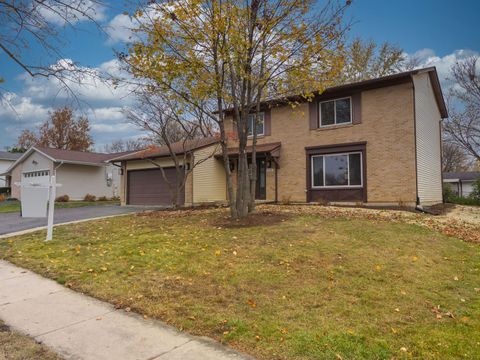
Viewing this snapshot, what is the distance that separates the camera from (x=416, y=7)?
514 inches

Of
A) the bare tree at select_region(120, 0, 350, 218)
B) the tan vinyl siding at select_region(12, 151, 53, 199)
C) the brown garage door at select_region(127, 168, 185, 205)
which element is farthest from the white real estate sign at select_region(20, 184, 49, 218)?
the tan vinyl siding at select_region(12, 151, 53, 199)

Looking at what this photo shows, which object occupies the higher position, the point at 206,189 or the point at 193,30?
the point at 193,30

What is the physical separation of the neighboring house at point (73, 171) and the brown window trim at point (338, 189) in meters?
17.4

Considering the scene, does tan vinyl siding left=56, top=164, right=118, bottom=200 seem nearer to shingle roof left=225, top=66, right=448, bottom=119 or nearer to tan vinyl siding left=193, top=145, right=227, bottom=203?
tan vinyl siding left=193, top=145, right=227, bottom=203

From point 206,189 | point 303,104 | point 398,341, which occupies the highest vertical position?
point 303,104

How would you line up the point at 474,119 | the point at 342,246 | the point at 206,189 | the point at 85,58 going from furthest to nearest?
1. the point at 474,119
2. the point at 206,189
3. the point at 342,246
4. the point at 85,58

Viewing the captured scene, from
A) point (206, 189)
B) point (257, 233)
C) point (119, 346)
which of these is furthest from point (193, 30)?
point (206, 189)

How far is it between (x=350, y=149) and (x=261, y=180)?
498 cm

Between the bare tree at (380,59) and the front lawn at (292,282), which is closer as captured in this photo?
the front lawn at (292,282)

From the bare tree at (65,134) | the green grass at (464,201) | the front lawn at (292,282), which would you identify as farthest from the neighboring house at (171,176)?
the bare tree at (65,134)

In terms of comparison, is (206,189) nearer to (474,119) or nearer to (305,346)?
(305,346)

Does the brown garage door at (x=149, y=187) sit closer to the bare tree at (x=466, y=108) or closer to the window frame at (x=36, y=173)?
the window frame at (x=36, y=173)

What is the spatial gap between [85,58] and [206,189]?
16.1 m

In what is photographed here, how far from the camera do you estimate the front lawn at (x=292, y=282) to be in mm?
3771
